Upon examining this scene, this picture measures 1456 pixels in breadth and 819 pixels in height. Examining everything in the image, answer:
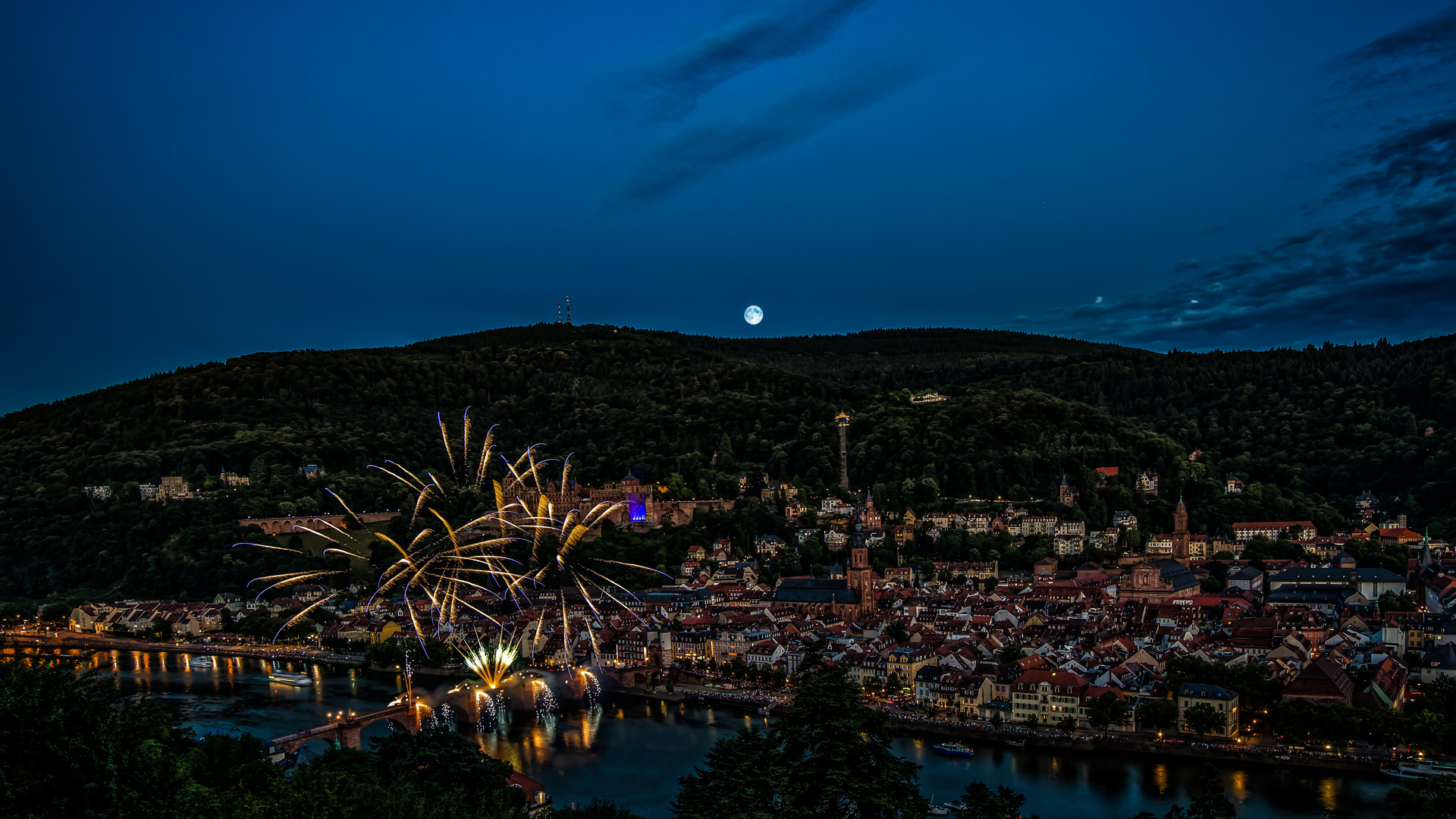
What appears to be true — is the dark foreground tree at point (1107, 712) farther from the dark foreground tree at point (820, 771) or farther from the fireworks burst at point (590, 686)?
the fireworks burst at point (590, 686)

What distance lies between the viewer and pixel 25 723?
26.1 feet

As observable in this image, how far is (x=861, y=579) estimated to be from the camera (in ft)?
129

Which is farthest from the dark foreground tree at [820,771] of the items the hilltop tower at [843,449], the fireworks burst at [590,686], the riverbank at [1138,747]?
the hilltop tower at [843,449]

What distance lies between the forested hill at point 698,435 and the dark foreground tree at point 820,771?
35.2 metres

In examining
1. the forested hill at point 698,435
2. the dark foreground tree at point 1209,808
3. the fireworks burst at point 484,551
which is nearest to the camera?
the dark foreground tree at point 1209,808

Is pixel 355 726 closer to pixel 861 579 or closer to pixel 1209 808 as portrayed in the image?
pixel 1209 808

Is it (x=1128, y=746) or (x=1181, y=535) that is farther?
(x=1181, y=535)

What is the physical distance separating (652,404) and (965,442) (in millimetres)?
21238

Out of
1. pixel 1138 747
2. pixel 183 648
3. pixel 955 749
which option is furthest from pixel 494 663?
pixel 1138 747

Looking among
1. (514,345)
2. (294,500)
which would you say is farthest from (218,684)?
(514,345)

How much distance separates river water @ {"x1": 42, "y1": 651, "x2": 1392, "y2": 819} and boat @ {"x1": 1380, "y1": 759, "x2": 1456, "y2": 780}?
0.36 meters

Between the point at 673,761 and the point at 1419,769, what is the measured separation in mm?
13586

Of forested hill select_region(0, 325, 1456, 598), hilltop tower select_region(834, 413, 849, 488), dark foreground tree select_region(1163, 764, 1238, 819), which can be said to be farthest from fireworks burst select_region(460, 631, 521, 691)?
hilltop tower select_region(834, 413, 849, 488)

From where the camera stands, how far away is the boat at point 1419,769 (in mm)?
18688
